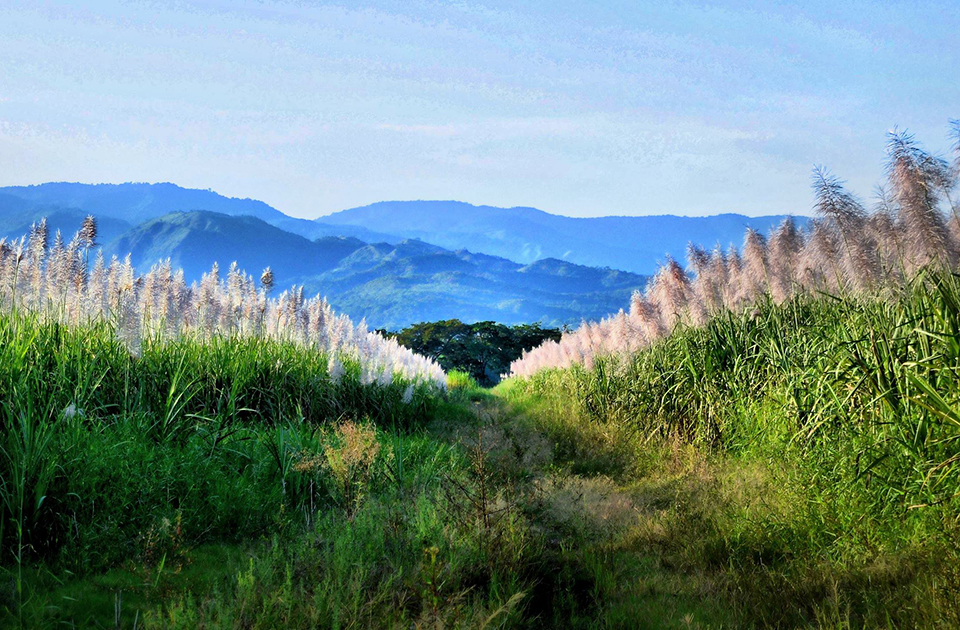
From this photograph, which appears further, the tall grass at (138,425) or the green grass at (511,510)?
the tall grass at (138,425)

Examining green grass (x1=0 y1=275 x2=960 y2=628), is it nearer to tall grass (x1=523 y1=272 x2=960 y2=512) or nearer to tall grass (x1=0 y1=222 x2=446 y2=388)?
tall grass (x1=523 y1=272 x2=960 y2=512)

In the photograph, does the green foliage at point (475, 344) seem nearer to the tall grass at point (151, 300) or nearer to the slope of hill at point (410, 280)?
the tall grass at point (151, 300)

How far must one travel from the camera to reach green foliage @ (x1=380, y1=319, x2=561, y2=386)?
31.4 meters

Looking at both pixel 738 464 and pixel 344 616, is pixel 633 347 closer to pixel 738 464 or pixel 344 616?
pixel 738 464

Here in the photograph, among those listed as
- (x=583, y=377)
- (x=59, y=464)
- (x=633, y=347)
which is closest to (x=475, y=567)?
(x=59, y=464)

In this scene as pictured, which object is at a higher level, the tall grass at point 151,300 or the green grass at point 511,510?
the tall grass at point 151,300

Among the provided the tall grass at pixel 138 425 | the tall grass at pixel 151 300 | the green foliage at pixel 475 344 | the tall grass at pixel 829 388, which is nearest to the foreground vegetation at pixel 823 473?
the tall grass at pixel 829 388

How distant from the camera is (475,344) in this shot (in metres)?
31.5

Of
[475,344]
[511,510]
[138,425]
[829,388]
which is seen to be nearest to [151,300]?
[138,425]

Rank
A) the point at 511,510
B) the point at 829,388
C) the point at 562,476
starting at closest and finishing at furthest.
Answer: the point at 511,510 < the point at 829,388 < the point at 562,476

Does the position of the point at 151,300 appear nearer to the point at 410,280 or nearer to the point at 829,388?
the point at 829,388

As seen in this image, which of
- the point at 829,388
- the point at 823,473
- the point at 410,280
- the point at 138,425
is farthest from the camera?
the point at 410,280

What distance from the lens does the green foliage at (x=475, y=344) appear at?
103ft

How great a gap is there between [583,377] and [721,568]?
7171mm
